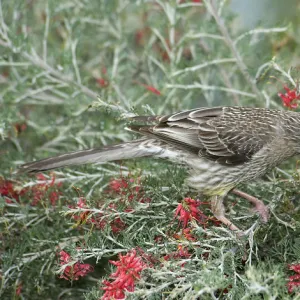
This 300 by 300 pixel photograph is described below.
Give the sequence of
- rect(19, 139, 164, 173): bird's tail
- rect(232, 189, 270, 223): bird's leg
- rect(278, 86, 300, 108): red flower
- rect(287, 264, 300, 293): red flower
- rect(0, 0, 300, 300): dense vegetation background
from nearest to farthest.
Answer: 1. rect(287, 264, 300, 293): red flower
2. rect(0, 0, 300, 300): dense vegetation background
3. rect(232, 189, 270, 223): bird's leg
4. rect(19, 139, 164, 173): bird's tail
5. rect(278, 86, 300, 108): red flower

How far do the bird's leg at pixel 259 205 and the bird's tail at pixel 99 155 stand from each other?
780 millimetres

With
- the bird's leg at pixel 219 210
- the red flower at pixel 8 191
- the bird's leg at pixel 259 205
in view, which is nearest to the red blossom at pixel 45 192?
the red flower at pixel 8 191

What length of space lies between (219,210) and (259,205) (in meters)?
0.31

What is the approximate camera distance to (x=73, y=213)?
3.67 meters

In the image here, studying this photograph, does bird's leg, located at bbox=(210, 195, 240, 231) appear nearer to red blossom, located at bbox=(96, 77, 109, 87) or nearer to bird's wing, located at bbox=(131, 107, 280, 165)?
bird's wing, located at bbox=(131, 107, 280, 165)

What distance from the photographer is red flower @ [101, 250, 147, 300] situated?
297 cm

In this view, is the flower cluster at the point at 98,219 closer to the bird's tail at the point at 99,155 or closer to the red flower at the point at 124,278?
the bird's tail at the point at 99,155

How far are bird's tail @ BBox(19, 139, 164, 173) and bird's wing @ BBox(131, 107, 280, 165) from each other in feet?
0.51

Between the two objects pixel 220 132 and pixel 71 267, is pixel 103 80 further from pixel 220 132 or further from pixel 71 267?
pixel 71 267

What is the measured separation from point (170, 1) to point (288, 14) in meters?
2.64

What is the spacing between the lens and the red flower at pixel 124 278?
2973mm

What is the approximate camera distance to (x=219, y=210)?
4.03 meters

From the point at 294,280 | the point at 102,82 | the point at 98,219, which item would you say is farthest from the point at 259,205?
the point at 102,82

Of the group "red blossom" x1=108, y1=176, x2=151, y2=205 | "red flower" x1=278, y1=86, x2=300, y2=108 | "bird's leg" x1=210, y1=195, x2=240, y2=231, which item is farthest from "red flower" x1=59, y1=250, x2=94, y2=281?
"red flower" x1=278, y1=86, x2=300, y2=108
